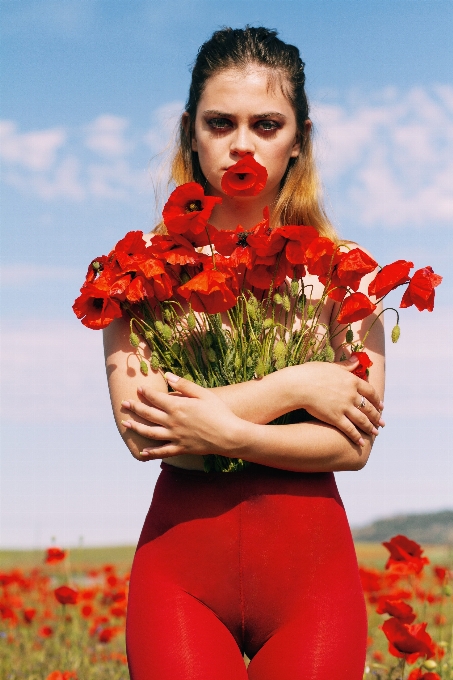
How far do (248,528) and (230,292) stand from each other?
677 millimetres

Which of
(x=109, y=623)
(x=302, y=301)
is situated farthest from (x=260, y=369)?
(x=109, y=623)

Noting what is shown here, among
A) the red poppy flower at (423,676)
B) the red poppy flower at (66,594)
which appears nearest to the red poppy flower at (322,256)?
the red poppy flower at (423,676)

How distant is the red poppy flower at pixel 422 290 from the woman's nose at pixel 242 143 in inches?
26.6

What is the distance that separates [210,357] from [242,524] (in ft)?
1.61

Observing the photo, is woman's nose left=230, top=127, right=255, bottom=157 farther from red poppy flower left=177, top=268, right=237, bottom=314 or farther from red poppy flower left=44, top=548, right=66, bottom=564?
red poppy flower left=44, top=548, right=66, bottom=564

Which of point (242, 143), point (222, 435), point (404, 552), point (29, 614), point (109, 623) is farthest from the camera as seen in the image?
point (109, 623)

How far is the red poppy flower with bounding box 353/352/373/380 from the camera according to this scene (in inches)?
110

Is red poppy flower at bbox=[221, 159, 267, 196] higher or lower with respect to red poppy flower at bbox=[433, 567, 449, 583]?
higher

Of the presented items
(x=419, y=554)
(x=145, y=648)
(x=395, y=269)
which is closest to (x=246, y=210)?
(x=395, y=269)

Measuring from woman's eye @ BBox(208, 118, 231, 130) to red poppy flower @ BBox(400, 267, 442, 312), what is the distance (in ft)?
2.64

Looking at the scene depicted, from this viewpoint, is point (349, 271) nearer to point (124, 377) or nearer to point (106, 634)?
point (124, 377)

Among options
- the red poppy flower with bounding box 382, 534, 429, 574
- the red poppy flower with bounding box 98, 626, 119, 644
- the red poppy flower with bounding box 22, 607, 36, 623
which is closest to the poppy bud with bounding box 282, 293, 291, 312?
the red poppy flower with bounding box 382, 534, 429, 574

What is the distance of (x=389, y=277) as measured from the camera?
9.29 feet

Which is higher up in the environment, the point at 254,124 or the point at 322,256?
the point at 254,124
